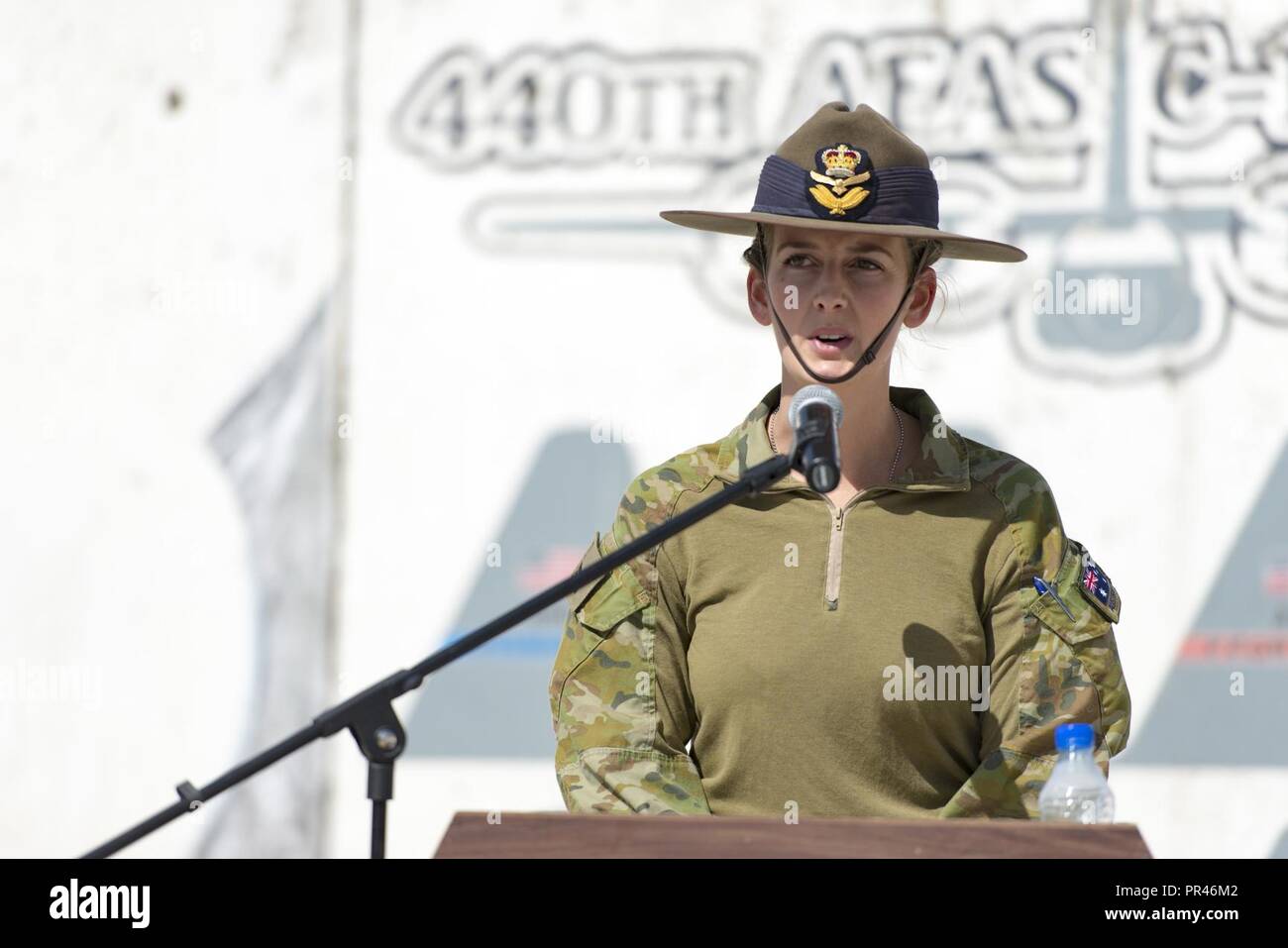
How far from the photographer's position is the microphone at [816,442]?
192 centimetres

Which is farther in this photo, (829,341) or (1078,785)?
(829,341)

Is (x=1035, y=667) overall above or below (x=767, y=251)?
below

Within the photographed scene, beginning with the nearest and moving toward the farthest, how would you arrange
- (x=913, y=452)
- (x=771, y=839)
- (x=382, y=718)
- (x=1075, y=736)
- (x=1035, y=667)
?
(x=771, y=839)
(x=382, y=718)
(x=1075, y=736)
(x=1035, y=667)
(x=913, y=452)

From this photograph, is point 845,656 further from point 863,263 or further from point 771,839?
point 771,839

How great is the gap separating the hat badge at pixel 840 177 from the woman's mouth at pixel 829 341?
0.17 meters

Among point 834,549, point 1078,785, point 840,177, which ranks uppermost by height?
point 840,177

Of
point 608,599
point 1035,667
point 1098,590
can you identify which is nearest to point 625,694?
point 608,599

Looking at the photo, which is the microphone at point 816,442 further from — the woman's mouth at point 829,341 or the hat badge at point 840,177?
the hat badge at point 840,177

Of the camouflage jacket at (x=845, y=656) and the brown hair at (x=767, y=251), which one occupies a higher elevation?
the brown hair at (x=767, y=251)

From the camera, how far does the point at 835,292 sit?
247cm

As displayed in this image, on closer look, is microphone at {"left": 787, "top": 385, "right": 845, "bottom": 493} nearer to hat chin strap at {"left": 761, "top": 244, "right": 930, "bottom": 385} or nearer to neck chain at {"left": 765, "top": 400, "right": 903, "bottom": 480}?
hat chin strap at {"left": 761, "top": 244, "right": 930, "bottom": 385}

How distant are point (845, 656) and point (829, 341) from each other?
441mm

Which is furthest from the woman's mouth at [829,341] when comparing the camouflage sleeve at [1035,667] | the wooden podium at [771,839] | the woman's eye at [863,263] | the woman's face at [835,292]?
the wooden podium at [771,839]

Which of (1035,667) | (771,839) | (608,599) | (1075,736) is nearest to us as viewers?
(771,839)
